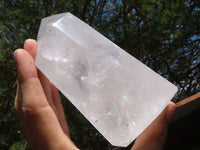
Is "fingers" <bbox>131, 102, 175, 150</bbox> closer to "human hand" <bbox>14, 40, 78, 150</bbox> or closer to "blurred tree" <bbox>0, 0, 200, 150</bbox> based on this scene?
"human hand" <bbox>14, 40, 78, 150</bbox>

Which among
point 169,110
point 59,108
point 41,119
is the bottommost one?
point 59,108

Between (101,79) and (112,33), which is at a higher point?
(101,79)

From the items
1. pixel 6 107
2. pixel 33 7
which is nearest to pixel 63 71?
pixel 6 107

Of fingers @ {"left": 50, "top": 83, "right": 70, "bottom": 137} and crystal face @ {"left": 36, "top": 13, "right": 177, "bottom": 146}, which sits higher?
crystal face @ {"left": 36, "top": 13, "right": 177, "bottom": 146}

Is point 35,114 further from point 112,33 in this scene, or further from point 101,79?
point 112,33

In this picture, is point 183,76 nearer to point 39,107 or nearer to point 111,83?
point 111,83

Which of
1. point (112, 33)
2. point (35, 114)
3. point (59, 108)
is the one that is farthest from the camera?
point (112, 33)

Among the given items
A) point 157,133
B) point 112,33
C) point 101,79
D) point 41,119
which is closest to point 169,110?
point 157,133

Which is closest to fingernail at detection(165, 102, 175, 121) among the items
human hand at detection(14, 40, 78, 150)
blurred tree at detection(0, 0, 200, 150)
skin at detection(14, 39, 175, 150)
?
skin at detection(14, 39, 175, 150)
